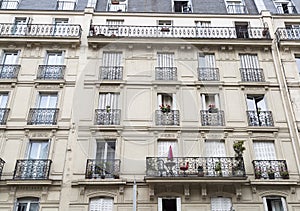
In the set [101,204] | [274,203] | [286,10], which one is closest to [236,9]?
[286,10]

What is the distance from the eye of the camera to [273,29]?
53.9 feet

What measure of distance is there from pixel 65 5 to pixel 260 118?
461 inches

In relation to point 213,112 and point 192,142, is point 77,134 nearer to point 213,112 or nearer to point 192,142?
point 192,142

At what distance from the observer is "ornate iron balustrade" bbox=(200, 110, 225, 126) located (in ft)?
45.0

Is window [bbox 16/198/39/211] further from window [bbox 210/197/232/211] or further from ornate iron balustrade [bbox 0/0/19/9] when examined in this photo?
ornate iron balustrade [bbox 0/0/19/9]

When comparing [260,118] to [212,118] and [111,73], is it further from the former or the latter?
[111,73]

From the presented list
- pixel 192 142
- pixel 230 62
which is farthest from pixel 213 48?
pixel 192 142

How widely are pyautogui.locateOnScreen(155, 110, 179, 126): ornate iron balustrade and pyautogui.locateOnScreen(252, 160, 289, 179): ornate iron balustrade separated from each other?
349cm

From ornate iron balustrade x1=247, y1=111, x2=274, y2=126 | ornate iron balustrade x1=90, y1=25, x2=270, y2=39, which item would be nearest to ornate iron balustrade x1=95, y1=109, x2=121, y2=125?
ornate iron balustrade x1=90, y1=25, x2=270, y2=39

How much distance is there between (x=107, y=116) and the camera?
45.2 feet

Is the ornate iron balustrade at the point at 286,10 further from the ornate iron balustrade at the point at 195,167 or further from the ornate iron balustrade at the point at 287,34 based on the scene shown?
the ornate iron balustrade at the point at 195,167

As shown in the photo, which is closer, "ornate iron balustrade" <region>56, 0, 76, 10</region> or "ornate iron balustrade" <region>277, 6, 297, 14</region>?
"ornate iron balustrade" <region>56, 0, 76, 10</region>

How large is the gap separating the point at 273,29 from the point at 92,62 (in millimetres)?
9038

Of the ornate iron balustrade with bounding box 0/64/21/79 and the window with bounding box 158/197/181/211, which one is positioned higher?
the ornate iron balustrade with bounding box 0/64/21/79
